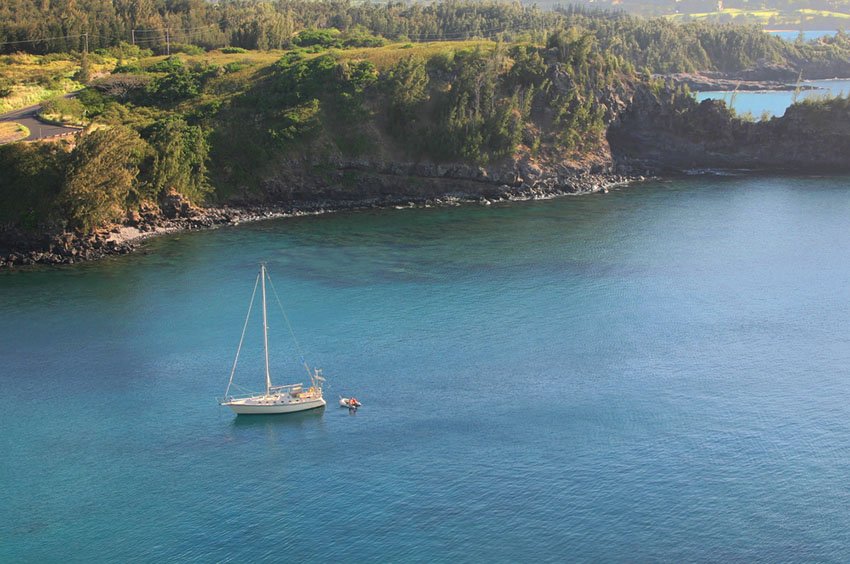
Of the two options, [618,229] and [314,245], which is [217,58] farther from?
[618,229]

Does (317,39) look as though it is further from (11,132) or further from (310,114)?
(11,132)

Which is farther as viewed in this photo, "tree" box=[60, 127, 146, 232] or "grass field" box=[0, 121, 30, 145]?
"grass field" box=[0, 121, 30, 145]

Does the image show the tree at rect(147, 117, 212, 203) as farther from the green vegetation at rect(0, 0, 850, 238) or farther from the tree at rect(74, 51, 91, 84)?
the tree at rect(74, 51, 91, 84)

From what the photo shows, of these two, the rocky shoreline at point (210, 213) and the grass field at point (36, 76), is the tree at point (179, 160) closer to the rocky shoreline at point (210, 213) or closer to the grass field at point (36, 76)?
the rocky shoreline at point (210, 213)

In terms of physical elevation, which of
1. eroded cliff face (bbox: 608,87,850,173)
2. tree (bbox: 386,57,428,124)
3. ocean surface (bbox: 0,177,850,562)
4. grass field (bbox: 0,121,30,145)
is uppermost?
tree (bbox: 386,57,428,124)

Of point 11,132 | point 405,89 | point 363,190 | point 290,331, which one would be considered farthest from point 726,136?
point 11,132

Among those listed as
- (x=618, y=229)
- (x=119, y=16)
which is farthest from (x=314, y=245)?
(x=119, y=16)

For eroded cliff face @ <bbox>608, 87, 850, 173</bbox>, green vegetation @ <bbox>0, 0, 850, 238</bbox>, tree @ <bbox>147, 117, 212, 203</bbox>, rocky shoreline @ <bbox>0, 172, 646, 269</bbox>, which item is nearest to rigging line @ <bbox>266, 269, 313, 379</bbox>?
rocky shoreline @ <bbox>0, 172, 646, 269</bbox>

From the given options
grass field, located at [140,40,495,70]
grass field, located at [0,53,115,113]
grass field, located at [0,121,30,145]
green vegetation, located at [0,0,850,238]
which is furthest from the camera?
grass field, located at [140,40,495,70]

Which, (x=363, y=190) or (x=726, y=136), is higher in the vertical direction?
(x=726, y=136)
